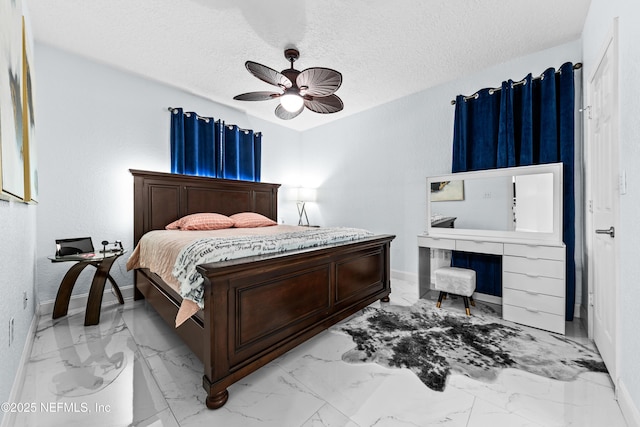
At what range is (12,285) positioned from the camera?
1481 mm

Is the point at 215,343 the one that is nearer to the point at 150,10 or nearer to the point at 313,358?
the point at 313,358

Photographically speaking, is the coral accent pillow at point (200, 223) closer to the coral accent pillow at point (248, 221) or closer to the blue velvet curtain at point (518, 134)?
the coral accent pillow at point (248, 221)

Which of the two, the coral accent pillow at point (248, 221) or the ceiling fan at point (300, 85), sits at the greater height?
the ceiling fan at point (300, 85)

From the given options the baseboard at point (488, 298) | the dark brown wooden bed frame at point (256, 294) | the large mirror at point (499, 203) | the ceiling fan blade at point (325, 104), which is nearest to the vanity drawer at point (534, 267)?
the large mirror at point (499, 203)

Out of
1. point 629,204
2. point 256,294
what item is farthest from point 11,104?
point 629,204

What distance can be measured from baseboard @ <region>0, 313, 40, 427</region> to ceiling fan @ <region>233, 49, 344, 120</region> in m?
2.46

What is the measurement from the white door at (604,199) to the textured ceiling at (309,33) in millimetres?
872

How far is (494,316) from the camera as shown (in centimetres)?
267

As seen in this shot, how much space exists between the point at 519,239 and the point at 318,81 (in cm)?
256

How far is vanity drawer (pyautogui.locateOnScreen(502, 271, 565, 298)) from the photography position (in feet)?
7.52

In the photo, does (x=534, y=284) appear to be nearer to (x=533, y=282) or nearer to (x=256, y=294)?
(x=533, y=282)

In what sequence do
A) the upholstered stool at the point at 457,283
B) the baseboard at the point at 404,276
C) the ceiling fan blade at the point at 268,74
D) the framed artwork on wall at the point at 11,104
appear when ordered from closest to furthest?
1. the framed artwork on wall at the point at 11,104
2. the ceiling fan blade at the point at 268,74
3. the upholstered stool at the point at 457,283
4. the baseboard at the point at 404,276

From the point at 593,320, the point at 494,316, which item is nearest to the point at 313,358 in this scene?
the point at 494,316

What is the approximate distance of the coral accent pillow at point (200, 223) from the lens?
10.4ft
